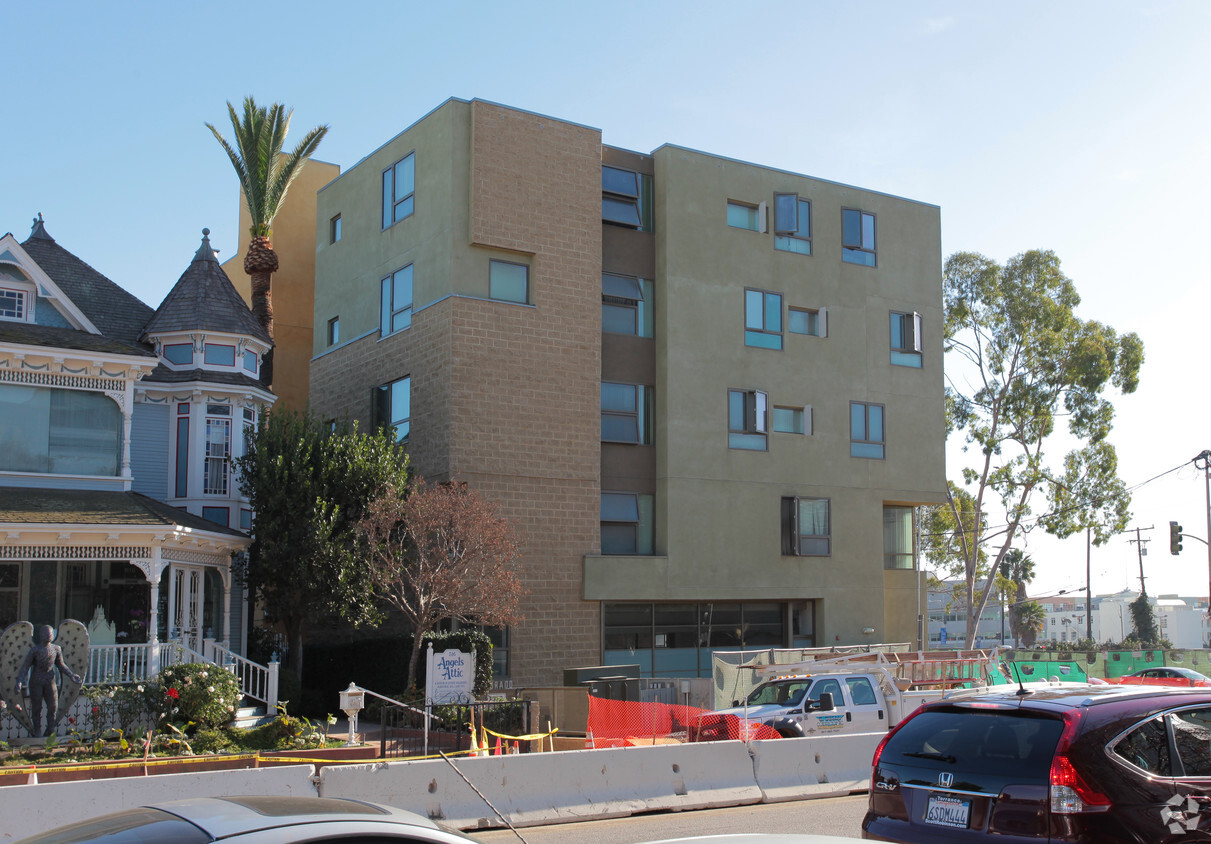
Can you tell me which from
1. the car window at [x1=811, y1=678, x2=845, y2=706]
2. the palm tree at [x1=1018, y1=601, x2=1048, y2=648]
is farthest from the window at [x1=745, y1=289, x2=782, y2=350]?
the palm tree at [x1=1018, y1=601, x2=1048, y2=648]

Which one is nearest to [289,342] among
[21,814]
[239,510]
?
[239,510]

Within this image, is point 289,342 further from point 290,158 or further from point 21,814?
point 21,814

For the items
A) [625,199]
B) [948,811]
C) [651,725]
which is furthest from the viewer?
[625,199]

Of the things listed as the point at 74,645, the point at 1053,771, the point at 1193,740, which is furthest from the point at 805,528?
the point at 1053,771

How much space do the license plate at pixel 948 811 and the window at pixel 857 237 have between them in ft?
88.8

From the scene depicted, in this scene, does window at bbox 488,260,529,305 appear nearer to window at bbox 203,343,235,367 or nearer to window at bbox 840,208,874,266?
window at bbox 203,343,235,367

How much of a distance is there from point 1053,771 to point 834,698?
12.0 m

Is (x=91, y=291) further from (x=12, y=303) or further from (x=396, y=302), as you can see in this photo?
(x=396, y=302)

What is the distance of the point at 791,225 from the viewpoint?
31.9 m

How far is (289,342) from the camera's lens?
3719 centimetres

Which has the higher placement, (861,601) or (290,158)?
(290,158)

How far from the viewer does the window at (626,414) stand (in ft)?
96.1

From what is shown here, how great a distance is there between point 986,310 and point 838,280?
537 inches

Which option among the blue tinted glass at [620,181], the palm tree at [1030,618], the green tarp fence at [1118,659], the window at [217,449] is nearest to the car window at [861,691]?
the green tarp fence at [1118,659]
